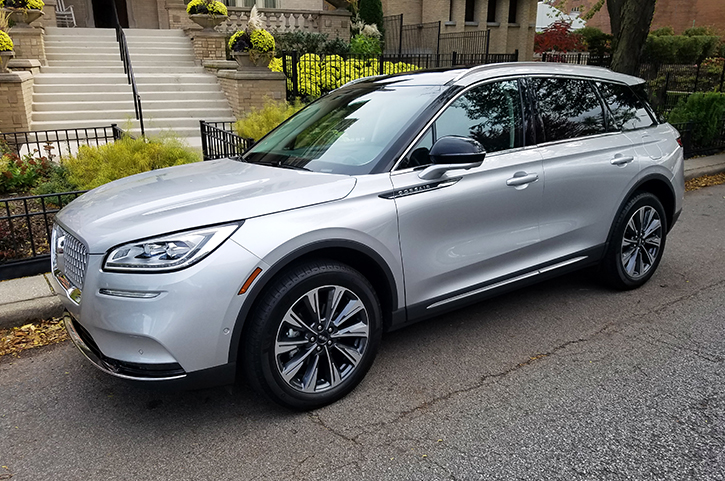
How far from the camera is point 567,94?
14.6 feet

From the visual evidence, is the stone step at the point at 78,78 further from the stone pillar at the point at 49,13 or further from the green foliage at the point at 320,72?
the green foliage at the point at 320,72

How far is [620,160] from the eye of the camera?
180 inches

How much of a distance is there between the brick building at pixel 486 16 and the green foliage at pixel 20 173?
73.2ft

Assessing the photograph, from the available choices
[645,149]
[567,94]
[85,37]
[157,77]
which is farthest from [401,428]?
[85,37]

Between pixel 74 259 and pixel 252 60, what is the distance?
32.9 ft

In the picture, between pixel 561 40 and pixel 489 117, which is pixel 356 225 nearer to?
pixel 489 117

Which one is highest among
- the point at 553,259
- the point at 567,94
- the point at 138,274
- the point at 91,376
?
the point at 567,94

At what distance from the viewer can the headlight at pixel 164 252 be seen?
2748 mm

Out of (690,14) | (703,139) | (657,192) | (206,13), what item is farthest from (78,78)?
(690,14)

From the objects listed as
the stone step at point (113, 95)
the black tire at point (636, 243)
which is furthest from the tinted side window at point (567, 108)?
the stone step at point (113, 95)

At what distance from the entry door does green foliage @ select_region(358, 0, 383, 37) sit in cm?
1982

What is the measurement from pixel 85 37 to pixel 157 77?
126 inches

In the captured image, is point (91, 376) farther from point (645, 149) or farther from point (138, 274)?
point (645, 149)

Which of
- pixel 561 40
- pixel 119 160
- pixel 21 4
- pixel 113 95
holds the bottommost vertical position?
pixel 119 160
